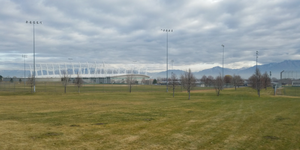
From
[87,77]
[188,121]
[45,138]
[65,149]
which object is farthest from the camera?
[87,77]

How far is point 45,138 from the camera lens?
375 inches

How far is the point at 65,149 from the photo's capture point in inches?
320

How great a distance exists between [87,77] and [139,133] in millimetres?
126544

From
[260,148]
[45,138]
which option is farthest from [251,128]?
[45,138]

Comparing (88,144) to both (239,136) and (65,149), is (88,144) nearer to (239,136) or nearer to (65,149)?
(65,149)

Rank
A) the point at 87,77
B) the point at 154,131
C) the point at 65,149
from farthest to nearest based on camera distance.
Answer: the point at 87,77 < the point at 154,131 < the point at 65,149

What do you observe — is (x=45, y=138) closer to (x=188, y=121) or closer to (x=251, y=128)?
(x=188, y=121)

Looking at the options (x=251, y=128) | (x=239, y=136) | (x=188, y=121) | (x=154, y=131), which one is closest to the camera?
(x=239, y=136)

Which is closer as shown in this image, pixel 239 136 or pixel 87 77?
pixel 239 136

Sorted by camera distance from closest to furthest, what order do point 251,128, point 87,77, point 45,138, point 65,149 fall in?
point 65,149
point 45,138
point 251,128
point 87,77

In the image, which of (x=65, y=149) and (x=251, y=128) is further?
(x=251, y=128)

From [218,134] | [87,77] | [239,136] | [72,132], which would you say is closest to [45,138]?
[72,132]

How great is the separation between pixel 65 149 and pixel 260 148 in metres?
7.33

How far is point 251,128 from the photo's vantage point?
1194 cm
